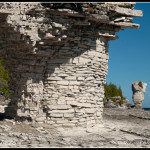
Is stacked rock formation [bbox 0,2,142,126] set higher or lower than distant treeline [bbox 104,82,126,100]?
higher

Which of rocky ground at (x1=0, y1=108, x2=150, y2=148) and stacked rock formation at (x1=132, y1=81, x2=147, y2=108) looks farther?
stacked rock formation at (x1=132, y1=81, x2=147, y2=108)

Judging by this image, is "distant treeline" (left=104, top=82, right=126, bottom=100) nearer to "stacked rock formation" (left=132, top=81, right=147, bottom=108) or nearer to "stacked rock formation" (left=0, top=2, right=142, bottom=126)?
"stacked rock formation" (left=132, top=81, right=147, bottom=108)

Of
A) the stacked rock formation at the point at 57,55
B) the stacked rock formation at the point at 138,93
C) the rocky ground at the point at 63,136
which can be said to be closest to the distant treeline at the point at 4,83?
the stacked rock formation at the point at 138,93

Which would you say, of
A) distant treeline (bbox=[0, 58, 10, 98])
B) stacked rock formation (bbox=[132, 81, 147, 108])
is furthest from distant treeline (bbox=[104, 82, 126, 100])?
distant treeline (bbox=[0, 58, 10, 98])

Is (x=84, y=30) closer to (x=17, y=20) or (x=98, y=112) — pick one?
(x=17, y=20)

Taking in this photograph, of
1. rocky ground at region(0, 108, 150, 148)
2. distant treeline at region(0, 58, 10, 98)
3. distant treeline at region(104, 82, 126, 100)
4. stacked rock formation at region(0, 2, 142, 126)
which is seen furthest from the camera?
distant treeline at region(104, 82, 126, 100)

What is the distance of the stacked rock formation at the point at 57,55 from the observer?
8656mm

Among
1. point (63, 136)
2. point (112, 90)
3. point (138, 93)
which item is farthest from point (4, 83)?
point (63, 136)

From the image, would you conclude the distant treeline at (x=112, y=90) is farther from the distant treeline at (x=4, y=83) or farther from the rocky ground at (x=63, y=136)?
the rocky ground at (x=63, y=136)

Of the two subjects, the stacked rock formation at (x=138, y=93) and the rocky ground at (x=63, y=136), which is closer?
the rocky ground at (x=63, y=136)

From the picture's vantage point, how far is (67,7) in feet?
28.5

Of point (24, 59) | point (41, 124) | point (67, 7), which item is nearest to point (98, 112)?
point (41, 124)

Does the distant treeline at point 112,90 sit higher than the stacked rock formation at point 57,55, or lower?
lower

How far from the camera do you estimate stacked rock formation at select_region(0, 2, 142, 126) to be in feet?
28.4
